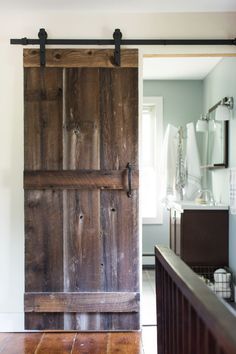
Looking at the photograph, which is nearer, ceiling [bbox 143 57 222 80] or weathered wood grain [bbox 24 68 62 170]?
weathered wood grain [bbox 24 68 62 170]

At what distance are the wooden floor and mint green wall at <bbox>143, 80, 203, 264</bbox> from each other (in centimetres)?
225

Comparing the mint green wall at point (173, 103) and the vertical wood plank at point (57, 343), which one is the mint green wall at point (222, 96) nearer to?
the mint green wall at point (173, 103)

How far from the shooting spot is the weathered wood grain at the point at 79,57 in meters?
2.99

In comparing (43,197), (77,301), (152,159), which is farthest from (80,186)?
(152,159)

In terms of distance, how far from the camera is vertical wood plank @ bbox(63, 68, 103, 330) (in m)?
2.99

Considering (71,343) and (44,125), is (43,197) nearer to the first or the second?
(44,125)

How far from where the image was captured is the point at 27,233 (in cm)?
300

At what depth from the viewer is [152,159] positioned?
17.2 ft

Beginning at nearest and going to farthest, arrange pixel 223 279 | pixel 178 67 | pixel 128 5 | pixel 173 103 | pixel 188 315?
pixel 188 315, pixel 128 5, pixel 223 279, pixel 178 67, pixel 173 103

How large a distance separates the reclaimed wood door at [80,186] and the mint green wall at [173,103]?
2.17 metres

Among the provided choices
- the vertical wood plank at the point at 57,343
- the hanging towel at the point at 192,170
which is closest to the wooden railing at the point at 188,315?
the vertical wood plank at the point at 57,343

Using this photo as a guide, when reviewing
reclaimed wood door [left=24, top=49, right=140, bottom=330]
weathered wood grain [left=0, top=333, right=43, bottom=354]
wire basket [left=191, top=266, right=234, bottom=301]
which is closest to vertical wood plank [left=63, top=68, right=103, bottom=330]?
reclaimed wood door [left=24, top=49, right=140, bottom=330]

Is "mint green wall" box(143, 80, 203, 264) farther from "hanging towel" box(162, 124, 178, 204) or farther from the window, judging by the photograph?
"hanging towel" box(162, 124, 178, 204)

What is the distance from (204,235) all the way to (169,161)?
1.32 metres
